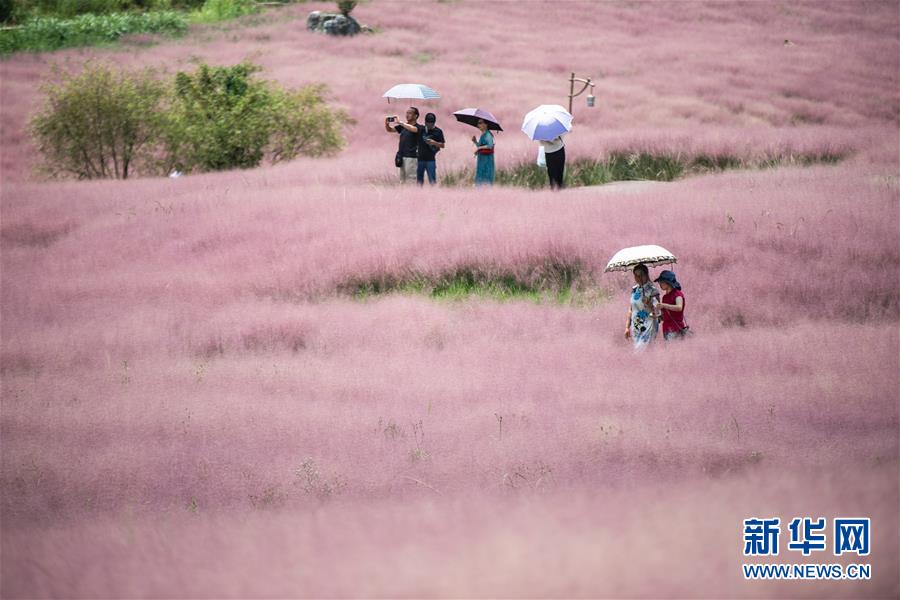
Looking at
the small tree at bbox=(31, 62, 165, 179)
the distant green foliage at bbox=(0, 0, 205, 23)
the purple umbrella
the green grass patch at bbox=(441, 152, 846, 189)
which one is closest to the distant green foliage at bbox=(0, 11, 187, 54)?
the distant green foliage at bbox=(0, 0, 205, 23)

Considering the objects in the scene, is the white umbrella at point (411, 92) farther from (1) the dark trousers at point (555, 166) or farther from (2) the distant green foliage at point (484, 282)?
(2) the distant green foliage at point (484, 282)

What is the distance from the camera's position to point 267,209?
48.9 feet

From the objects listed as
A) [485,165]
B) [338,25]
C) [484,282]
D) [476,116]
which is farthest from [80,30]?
[484,282]

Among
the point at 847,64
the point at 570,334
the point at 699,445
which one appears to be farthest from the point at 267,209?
the point at 847,64

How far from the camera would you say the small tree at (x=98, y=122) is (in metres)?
22.0

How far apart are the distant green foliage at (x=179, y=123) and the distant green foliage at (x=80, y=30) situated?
1721cm

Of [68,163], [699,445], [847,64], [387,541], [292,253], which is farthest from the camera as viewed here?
[847,64]

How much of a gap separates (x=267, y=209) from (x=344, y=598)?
11.8m

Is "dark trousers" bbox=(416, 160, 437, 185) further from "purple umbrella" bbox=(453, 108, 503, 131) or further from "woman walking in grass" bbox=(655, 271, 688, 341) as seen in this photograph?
"woman walking in grass" bbox=(655, 271, 688, 341)

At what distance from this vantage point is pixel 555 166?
1655 centimetres

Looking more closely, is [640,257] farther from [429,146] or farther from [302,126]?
[302,126]

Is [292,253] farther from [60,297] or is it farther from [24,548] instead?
[24,548]

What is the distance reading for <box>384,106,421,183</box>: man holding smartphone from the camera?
51.9ft

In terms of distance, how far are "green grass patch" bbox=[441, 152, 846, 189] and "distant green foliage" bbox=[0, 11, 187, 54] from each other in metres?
26.3
